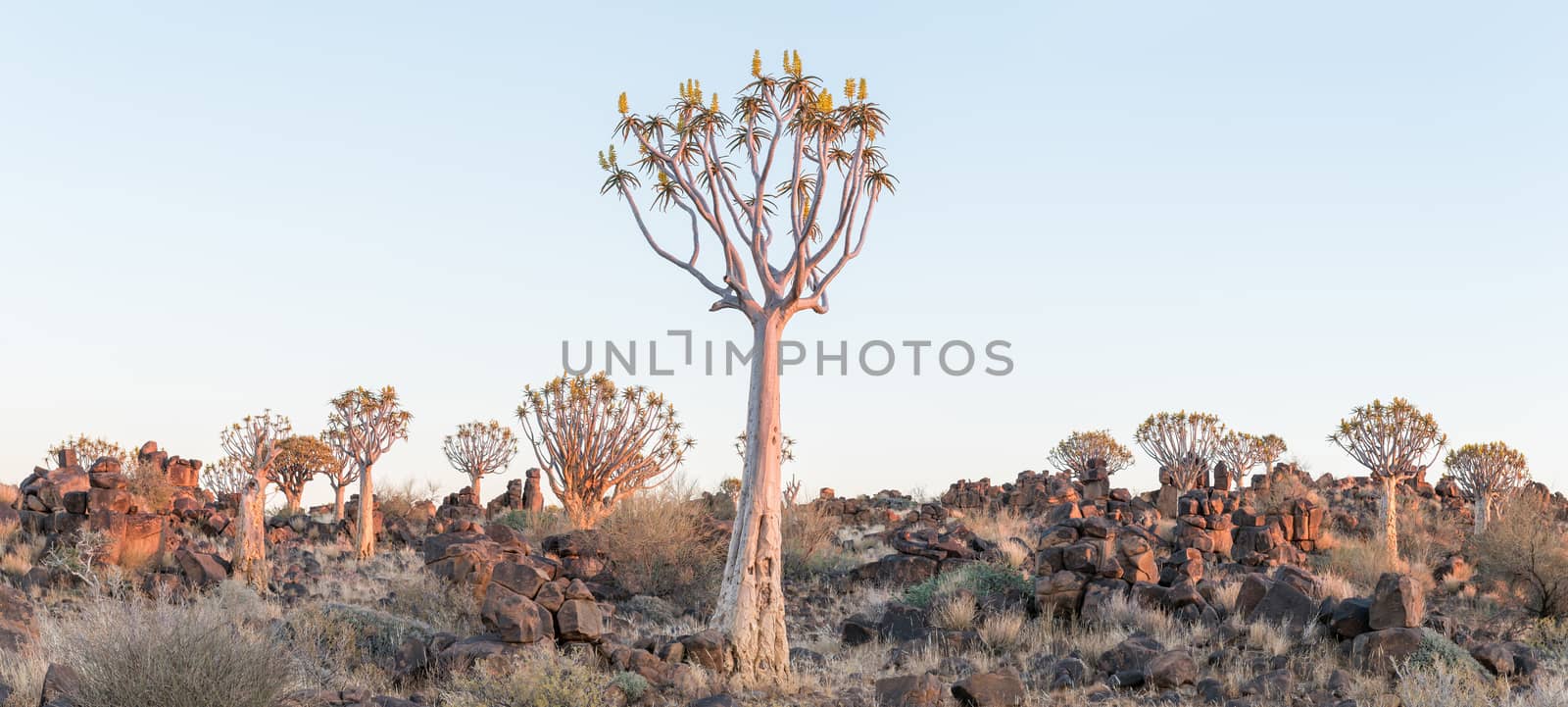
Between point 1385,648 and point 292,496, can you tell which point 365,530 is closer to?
point 292,496

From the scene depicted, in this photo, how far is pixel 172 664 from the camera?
8.95m

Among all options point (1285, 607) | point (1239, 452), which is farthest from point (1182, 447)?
point (1285, 607)

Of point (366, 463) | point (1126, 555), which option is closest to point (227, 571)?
point (366, 463)

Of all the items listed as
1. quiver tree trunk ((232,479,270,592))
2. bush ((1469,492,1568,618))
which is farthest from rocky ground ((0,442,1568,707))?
quiver tree trunk ((232,479,270,592))

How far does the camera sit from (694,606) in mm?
19000

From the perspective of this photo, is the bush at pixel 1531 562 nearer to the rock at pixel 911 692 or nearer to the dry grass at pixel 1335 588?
the dry grass at pixel 1335 588

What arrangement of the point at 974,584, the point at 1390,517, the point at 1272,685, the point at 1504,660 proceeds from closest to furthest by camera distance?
the point at 1272,685 < the point at 1504,660 < the point at 974,584 < the point at 1390,517

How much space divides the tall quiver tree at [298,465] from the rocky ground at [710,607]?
29.8ft

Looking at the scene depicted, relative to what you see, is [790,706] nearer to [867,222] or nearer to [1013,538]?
[867,222]

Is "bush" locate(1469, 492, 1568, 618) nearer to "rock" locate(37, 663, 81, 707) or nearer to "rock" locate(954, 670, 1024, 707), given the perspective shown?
"rock" locate(954, 670, 1024, 707)

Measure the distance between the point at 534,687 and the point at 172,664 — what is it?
2.99m

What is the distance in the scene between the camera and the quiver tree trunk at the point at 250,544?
63.7ft

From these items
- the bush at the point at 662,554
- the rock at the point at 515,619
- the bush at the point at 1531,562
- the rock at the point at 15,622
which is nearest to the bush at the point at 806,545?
the bush at the point at 662,554

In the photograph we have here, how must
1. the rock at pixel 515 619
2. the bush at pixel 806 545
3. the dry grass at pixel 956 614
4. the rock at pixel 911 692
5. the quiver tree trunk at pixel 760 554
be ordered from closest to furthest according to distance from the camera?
the rock at pixel 911 692 < the rock at pixel 515 619 < the quiver tree trunk at pixel 760 554 < the dry grass at pixel 956 614 < the bush at pixel 806 545
